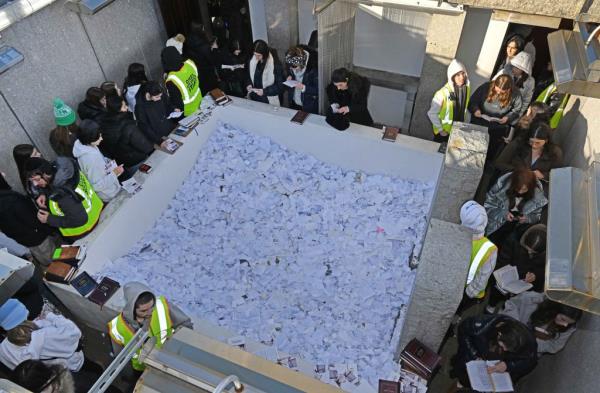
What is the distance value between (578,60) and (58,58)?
605 cm

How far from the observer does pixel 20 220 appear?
488cm

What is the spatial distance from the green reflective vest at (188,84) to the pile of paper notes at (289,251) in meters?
0.56

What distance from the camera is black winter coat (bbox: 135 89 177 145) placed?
19.5 feet

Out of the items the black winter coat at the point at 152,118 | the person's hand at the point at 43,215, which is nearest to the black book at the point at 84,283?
the person's hand at the point at 43,215

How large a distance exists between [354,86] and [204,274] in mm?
3143

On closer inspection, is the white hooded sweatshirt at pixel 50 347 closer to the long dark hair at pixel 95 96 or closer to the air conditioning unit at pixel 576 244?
the long dark hair at pixel 95 96

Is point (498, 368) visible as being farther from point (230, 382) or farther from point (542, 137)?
point (230, 382)

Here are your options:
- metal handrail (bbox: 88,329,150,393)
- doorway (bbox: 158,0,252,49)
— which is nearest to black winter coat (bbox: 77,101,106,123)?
doorway (bbox: 158,0,252,49)

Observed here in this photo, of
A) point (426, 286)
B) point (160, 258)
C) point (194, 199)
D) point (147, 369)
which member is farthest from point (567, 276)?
point (194, 199)

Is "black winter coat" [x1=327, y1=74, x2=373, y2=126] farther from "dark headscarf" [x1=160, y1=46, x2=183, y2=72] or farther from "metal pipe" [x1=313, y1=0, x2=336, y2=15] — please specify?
"dark headscarf" [x1=160, y1=46, x2=183, y2=72]

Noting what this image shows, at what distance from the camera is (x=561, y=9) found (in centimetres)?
497

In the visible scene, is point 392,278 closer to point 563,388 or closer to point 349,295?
point 349,295

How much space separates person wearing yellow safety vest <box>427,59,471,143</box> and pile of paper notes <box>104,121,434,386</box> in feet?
3.01

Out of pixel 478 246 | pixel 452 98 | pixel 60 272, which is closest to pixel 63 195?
pixel 60 272
